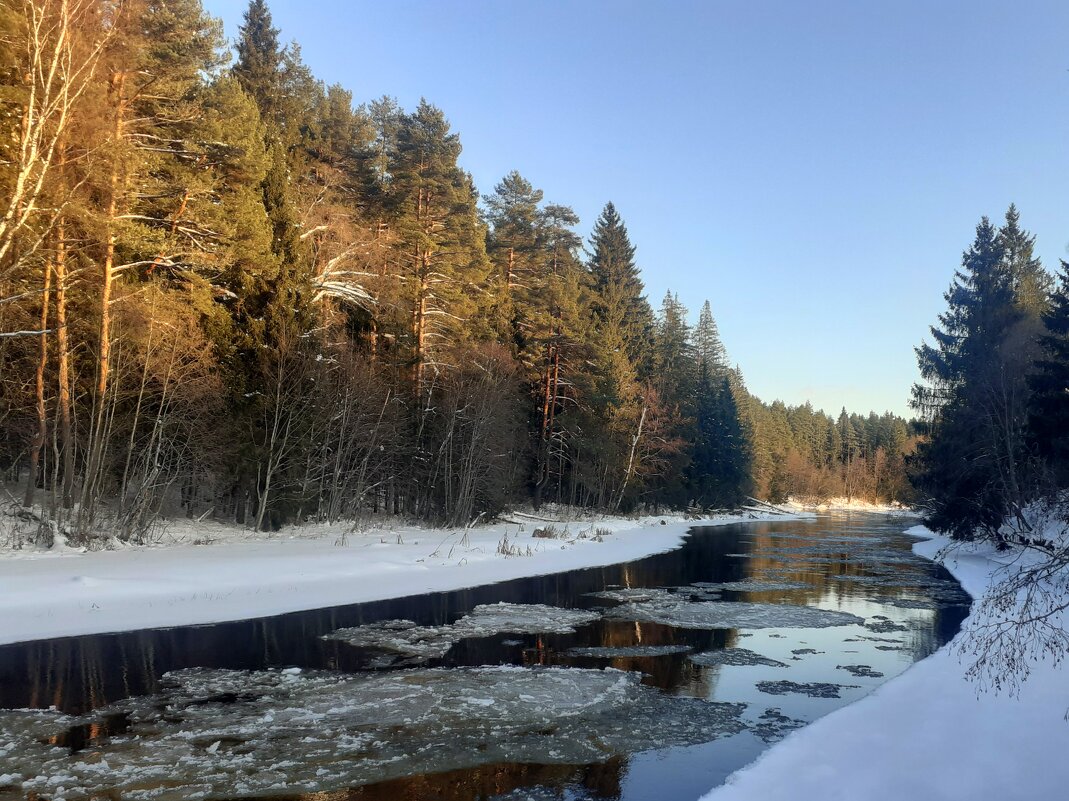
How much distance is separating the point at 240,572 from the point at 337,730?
11.0 meters

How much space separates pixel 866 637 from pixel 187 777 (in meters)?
12.4

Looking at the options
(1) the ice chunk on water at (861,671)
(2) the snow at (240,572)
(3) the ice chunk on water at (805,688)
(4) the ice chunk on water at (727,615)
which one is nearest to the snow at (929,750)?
(3) the ice chunk on water at (805,688)

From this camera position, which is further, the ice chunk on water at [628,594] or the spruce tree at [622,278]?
the spruce tree at [622,278]

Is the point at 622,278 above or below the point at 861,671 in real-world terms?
above

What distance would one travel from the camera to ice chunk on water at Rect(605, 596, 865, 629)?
48.1 feet

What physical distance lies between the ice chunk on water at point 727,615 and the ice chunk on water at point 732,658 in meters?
2.30

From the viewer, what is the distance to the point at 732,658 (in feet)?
38.2

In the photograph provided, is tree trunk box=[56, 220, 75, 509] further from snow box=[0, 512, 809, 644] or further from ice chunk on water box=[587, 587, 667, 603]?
ice chunk on water box=[587, 587, 667, 603]

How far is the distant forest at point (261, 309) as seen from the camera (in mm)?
17766

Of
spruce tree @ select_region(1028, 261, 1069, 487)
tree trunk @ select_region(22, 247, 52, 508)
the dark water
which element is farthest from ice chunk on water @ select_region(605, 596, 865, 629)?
tree trunk @ select_region(22, 247, 52, 508)

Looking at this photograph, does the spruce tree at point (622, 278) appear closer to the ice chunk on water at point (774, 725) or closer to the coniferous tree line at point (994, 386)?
the coniferous tree line at point (994, 386)

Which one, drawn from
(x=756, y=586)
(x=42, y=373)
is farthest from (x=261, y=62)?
(x=756, y=586)

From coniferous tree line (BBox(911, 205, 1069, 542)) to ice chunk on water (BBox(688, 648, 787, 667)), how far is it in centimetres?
866

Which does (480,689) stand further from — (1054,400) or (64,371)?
(1054,400)
